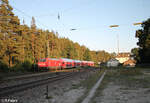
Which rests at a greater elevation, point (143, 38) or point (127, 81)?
point (143, 38)

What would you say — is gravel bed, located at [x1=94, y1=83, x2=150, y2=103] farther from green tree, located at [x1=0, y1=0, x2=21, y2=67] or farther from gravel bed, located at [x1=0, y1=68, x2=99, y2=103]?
green tree, located at [x1=0, y1=0, x2=21, y2=67]

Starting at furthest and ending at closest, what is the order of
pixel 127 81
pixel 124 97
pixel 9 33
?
pixel 9 33 < pixel 127 81 < pixel 124 97

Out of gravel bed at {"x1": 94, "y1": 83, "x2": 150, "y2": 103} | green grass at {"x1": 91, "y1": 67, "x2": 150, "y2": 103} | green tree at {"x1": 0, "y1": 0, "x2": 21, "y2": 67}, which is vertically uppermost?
green tree at {"x1": 0, "y1": 0, "x2": 21, "y2": 67}

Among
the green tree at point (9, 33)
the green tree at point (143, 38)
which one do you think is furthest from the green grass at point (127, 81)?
the green tree at point (143, 38)

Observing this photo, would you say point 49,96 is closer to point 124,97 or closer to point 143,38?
point 124,97

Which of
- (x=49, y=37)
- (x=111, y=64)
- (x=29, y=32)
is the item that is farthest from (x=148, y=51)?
(x=49, y=37)

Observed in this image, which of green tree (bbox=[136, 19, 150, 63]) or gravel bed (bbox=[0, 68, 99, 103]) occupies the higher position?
green tree (bbox=[136, 19, 150, 63])

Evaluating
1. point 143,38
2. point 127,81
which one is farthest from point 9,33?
point 143,38

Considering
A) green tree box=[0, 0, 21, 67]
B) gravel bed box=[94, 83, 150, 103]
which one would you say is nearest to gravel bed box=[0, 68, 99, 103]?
gravel bed box=[94, 83, 150, 103]

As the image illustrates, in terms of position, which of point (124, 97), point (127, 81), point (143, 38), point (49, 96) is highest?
point (143, 38)

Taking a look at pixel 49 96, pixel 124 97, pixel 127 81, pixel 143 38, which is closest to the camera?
pixel 124 97

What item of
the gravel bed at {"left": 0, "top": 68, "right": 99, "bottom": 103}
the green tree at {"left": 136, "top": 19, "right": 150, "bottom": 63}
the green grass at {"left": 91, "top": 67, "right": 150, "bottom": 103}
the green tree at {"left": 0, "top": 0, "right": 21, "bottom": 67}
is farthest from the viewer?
the green tree at {"left": 136, "top": 19, "right": 150, "bottom": 63}

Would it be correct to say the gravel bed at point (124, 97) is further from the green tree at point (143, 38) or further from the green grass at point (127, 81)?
the green tree at point (143, 38)

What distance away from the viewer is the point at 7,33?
33.6 meters
